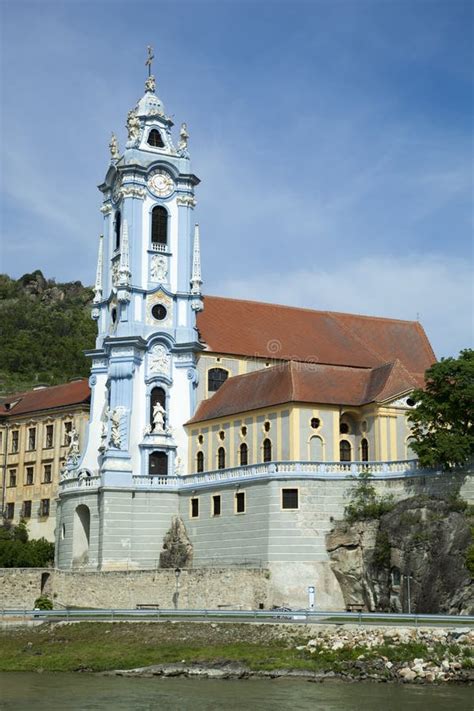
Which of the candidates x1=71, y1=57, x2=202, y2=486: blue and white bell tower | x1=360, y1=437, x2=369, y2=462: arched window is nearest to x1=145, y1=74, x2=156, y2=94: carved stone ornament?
x1=71, y1=57, x2=202, y2=486: blue and white bell tower

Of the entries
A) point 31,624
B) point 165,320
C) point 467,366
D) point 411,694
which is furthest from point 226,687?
point 165,320

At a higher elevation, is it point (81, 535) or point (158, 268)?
point (158, 268)

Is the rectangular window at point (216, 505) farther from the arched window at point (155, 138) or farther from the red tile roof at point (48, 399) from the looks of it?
the arched window at point (155, 138)

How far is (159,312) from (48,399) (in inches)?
715

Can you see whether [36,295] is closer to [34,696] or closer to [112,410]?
[112,410]

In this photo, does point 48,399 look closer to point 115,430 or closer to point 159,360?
point 159,360

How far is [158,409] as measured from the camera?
76188 mm

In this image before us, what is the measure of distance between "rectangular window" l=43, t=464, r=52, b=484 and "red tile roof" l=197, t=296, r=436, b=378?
1783 centimetres

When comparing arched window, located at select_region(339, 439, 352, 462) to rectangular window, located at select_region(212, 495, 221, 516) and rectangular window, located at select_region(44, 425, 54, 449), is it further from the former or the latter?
rectangular window, located at select_region(44, 425, 54, 449)

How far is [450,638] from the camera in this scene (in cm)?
4744

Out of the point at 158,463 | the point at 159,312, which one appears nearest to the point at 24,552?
the point at 158,463

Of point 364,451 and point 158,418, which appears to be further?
point 158,418

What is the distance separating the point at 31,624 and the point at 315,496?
57.0 feet

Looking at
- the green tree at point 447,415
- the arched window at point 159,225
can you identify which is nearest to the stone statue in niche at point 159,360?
the arched window at point 159,225
